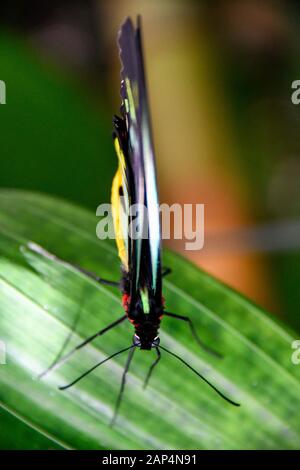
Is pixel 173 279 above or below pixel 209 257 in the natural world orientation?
below

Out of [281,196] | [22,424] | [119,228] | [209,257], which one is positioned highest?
[281,196]

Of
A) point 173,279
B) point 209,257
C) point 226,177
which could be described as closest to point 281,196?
point 226,177

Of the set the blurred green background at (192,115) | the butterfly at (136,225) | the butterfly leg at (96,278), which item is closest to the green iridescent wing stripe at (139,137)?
the butterfly at (136,225)

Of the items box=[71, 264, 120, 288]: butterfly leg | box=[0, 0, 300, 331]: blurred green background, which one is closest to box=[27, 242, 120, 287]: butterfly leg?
box=[71, 264, 120, 288]: butterfly leg

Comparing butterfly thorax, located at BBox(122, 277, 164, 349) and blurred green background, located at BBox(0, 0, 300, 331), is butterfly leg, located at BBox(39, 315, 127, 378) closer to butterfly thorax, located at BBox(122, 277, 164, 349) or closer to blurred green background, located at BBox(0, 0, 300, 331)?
butterfly thorax, located at BBox(122, 277, 164, 349)

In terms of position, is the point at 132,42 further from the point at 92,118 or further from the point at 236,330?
the point at 92,118

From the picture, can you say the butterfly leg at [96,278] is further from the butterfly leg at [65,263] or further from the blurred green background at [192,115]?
the blurred green background at [192,115]

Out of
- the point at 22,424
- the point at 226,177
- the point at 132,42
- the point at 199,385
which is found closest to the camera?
the point at 132,42
